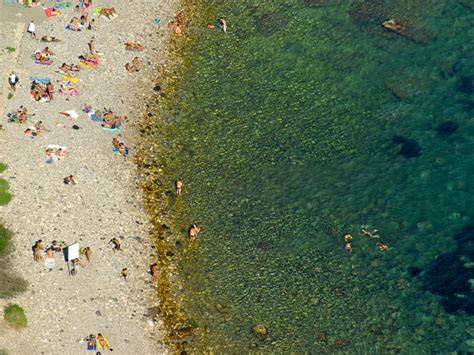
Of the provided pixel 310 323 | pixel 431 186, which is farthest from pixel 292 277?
pixel 431 186

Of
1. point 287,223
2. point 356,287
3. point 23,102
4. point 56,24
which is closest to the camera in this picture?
point 356,287

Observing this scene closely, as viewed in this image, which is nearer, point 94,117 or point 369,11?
point 94,117

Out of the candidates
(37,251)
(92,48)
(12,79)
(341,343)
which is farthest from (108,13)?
(341,343)

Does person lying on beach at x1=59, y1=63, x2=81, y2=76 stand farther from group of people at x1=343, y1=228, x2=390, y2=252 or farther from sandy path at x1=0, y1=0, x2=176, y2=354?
group of people at x1=343, y1=228, x2=390, y2=252

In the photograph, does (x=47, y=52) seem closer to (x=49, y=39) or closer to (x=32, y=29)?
(x=49, y=39)

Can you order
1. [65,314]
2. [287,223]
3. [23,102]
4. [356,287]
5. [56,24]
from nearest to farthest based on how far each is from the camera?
[65,314], [356,287], [287,223], [23,102], [56,24]

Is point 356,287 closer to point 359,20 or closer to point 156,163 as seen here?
point 156,163
